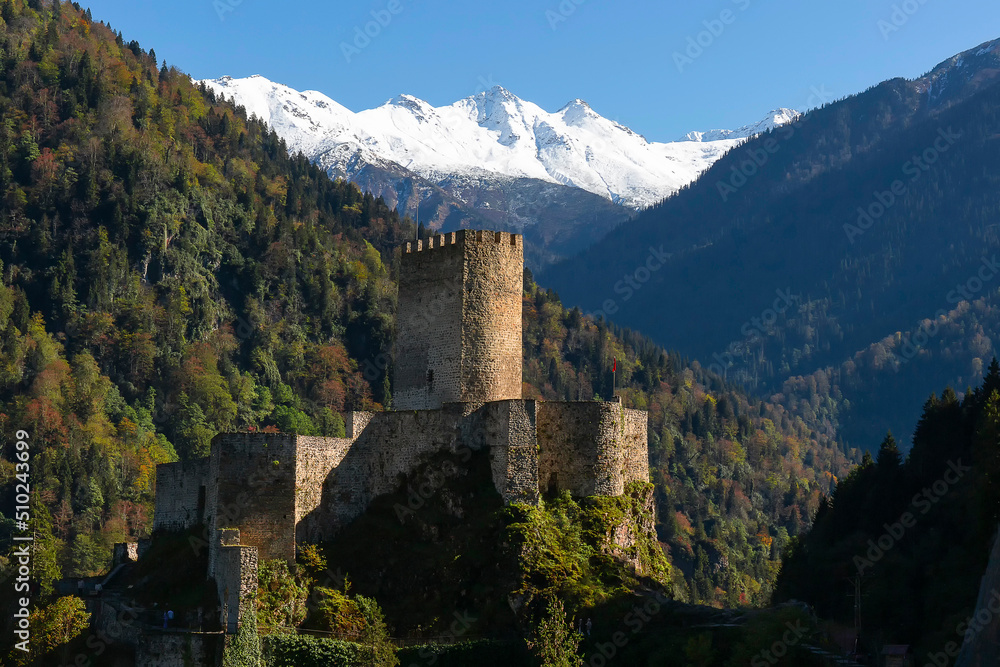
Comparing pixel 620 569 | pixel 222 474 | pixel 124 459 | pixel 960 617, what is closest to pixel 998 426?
pixel 960 617

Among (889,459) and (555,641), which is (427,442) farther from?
(889,459)

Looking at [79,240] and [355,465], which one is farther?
[79,240]

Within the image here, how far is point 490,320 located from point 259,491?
42.3 ft

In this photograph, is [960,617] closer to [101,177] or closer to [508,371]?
[508,371]

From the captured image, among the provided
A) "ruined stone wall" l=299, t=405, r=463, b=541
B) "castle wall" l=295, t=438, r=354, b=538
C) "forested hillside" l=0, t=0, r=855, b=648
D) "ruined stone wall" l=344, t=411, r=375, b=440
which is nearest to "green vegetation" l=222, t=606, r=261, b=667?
"castle wall" l=295, t=438, r=354, b=538

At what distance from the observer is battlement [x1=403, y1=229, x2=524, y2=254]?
58906 mm

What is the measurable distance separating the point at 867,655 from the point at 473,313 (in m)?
21.5

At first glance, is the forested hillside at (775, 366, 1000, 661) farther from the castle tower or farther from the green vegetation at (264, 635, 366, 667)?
the green vegetation at (264, 635, 366, 667)

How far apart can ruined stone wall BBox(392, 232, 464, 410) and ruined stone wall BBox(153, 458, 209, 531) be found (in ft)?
30.6

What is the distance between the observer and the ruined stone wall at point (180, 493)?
58.0 m

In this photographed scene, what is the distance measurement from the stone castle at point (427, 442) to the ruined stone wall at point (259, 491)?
1.6 inches

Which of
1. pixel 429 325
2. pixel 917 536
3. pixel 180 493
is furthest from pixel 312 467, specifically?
pixel 917 536

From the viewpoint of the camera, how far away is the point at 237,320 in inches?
6516

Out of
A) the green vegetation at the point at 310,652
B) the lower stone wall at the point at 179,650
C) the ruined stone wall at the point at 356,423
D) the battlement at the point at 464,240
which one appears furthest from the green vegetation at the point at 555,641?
the battlement at the point at 464,240
